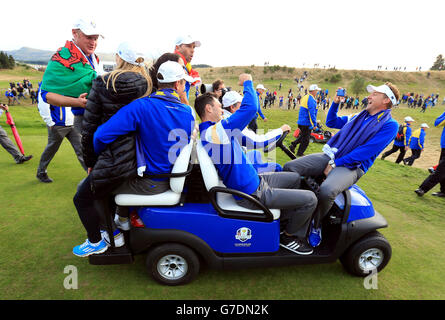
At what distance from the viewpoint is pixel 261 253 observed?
2.44 m

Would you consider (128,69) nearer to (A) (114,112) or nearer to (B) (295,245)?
(A) (114,112)

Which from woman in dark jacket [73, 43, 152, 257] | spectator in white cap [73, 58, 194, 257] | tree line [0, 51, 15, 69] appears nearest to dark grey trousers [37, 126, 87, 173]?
woman in dark jacket [73, 43, 152, 257]

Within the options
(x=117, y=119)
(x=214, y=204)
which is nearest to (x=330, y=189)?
(x=214, y=204)

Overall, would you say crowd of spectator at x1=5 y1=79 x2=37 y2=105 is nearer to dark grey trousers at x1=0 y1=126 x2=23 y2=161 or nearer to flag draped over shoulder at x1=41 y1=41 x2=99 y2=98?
dark grey trousers at x1=0 y1=126 x2=23 y2=161

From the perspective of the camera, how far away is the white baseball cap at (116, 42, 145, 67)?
2.06 m

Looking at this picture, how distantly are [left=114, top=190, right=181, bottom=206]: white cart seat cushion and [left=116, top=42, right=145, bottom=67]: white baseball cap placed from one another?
1.15 metres

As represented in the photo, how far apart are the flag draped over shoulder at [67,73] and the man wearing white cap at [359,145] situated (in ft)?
9.66

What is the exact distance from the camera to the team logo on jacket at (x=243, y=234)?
232cm

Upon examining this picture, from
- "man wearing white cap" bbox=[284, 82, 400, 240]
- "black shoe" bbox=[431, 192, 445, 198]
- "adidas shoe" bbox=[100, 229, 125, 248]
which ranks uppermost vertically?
"man wearing white cap" bbox=[284, 82, 400, 240]

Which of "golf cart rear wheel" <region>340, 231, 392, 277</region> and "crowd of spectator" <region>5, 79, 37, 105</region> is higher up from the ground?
"golf cart rear wheel" <region>340, 231, 392, 277</region>

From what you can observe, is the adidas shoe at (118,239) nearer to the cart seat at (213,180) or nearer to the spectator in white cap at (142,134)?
the spectator in white cap at (142,134)

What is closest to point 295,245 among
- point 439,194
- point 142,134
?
point 142,134

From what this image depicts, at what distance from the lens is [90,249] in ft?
8.06
